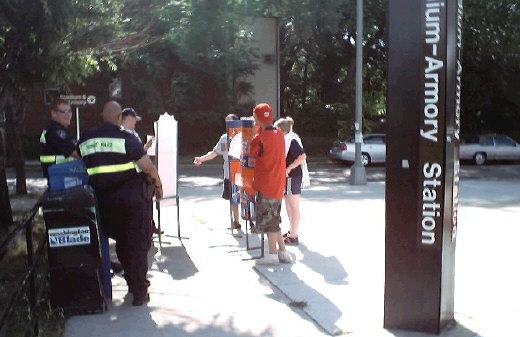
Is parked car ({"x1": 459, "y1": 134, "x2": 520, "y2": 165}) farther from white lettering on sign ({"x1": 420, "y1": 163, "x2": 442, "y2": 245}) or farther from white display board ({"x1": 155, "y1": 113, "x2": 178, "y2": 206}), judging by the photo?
white lettering on sign ({"x1": 420, "y1": 163, "x2": 442, "y2": 245})

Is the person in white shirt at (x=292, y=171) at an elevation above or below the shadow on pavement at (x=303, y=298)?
above

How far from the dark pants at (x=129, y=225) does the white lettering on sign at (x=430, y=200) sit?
2446 millimetres

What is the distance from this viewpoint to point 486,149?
29219 millimetres

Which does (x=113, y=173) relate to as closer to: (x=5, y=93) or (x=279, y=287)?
(x=279, y=287)

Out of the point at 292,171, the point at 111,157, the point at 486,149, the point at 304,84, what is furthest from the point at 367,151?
the point at 111,157

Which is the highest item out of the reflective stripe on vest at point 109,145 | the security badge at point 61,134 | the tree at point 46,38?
the tree at point 46,38

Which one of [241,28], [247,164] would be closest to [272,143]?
[247,164]

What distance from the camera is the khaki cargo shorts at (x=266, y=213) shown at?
22.1 ft

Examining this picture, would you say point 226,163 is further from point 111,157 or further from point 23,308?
point 23,308

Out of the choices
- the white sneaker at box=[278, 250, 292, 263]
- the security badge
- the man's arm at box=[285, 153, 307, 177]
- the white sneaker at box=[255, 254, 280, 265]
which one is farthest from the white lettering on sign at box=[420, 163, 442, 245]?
the security badge

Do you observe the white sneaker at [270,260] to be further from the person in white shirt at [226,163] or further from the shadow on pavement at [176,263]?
the person in white shirt at [226,163]

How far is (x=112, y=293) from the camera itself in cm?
590

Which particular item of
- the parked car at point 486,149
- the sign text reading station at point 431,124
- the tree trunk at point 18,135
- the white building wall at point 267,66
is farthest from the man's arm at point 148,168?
the white building wall at point 267,66

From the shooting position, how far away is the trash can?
200 inches
